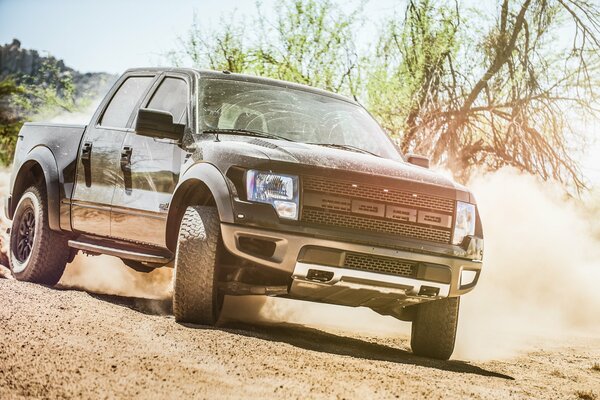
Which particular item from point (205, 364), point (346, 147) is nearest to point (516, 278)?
point (346, 147)

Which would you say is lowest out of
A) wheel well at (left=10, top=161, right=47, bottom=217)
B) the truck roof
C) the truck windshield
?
wheel well at (left=10, top=161, right=47, bottom=217)

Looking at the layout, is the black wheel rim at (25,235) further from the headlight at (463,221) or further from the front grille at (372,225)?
the headlight at (463,221)

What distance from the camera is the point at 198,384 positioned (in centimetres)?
446

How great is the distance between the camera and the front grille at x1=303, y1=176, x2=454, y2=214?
5.91 meters

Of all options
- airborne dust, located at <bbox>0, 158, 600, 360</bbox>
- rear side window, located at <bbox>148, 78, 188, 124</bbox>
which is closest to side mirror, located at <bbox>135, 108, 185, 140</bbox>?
rear side window, located at <bbox>148, 78, 188, 124</bbox>

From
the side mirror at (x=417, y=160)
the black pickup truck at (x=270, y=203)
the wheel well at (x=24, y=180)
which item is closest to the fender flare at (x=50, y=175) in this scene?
the wheel well at (x=24, y=180)

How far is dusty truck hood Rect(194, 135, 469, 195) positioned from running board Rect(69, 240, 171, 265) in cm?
88

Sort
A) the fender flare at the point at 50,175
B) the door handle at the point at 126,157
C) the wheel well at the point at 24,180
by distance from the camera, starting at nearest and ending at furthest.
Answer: the door handle at the point at 126,157, the fender flare at the point at 50,175, the wheel well at the point at 24,180

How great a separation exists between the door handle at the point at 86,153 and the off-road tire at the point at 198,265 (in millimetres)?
2051

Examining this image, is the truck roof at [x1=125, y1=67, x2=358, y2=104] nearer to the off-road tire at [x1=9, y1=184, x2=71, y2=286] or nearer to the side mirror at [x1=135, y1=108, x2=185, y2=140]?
the side mirror at [x1=135, y1=108, x2=185, y2=140]

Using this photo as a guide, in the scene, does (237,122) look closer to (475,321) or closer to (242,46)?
(475,321)

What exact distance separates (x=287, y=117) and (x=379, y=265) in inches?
63.1

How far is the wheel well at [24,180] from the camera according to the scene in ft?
29.1

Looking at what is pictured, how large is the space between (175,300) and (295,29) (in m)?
10.0
